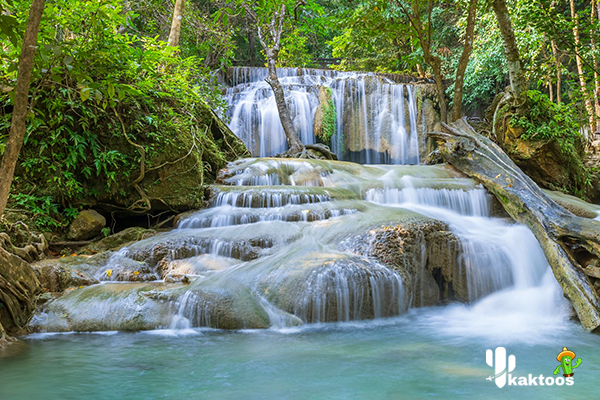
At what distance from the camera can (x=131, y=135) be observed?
616 centimetres

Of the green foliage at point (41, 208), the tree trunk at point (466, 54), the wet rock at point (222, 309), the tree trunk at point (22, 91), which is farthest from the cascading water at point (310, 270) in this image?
the tree trunk at point (466, 54)

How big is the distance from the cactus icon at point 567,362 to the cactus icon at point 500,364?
292mm

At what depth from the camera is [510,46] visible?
24.3ft

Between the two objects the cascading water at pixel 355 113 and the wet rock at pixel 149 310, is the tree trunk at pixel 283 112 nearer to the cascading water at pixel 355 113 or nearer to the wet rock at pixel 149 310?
the cascading water at pixel 355 113

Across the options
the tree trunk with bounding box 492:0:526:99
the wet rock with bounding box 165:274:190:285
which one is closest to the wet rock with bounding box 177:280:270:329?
the wet rock with bounding box 165:274:190:285

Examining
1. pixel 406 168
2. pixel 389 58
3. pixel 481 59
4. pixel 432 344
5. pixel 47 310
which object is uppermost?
pixel 389 58

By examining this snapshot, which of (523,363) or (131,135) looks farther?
(131,135)

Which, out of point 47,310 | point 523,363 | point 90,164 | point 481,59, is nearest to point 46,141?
point 90,164

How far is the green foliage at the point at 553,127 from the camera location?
825 centimetres

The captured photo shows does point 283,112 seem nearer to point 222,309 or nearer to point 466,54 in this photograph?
point 466,54

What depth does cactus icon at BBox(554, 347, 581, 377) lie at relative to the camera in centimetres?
292

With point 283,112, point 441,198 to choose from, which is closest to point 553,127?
point 441,198

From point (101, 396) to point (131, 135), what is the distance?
14.7ft

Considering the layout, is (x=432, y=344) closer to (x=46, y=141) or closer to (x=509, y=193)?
(x=509, y=193)
